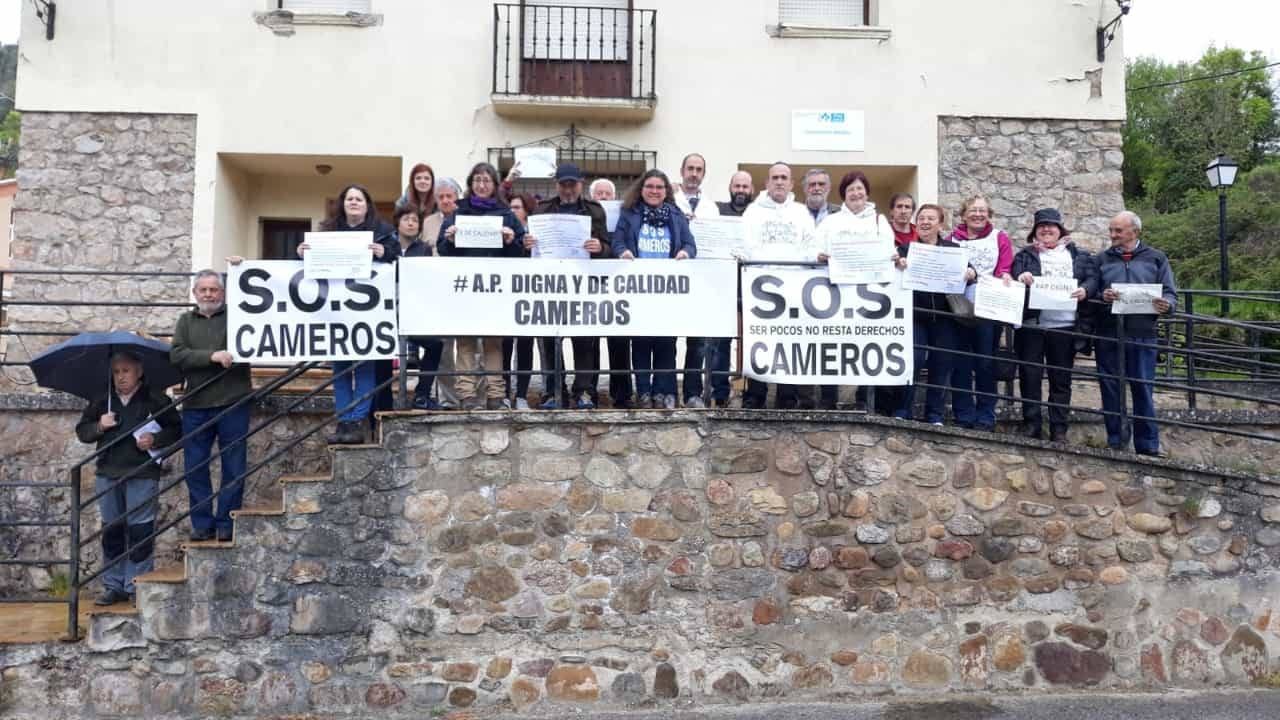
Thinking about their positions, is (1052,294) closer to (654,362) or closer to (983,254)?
(983,254)

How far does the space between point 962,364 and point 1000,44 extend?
4.88 metres

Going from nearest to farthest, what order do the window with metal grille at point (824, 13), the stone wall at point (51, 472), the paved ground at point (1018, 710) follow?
1. the paved ground at point (1018, 710)
2. the stone wall at point (51, 472)
3. the window with metal grille at point (824, 13)

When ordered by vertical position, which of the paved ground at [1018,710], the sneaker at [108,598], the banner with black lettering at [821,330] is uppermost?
the banner with black lettering at [821,330]

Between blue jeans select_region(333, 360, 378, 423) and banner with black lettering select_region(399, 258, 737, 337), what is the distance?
1.54ft

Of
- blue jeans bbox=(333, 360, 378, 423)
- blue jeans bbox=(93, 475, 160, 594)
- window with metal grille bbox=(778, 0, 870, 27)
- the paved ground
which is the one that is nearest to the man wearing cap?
blue jeans bbox=(333, 360, 378, 423)

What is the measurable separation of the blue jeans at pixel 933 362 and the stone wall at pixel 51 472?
4.23 metres

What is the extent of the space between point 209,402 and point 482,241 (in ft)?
6.71

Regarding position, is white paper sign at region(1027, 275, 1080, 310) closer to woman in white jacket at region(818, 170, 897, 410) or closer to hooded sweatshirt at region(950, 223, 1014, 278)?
hooded sweatshirt at region(950, 223, 1014, 278)

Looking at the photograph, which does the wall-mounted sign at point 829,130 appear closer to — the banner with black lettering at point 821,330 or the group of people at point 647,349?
the group of people at point 647,349

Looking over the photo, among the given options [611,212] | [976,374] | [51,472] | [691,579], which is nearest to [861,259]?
[976,374]

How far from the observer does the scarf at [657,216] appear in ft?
22.8

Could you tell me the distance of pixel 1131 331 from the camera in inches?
288

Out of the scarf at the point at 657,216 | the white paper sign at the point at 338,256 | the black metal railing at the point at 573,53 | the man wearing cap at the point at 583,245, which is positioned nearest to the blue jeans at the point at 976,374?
the scarf at the point at 657,216

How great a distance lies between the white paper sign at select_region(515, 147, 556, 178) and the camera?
10.5 meters
